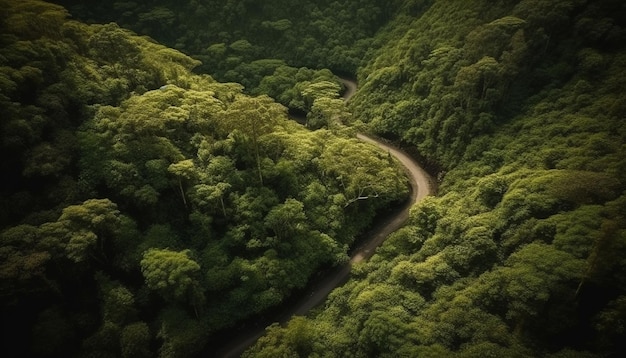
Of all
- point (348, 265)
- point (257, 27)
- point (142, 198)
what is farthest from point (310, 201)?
point (257, 27)

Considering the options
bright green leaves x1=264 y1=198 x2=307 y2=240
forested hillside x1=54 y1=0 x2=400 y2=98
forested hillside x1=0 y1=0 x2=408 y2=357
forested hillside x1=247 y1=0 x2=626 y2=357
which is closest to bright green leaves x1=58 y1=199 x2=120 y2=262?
forested hillside x1=0 y1=0 x2=408 y2=357

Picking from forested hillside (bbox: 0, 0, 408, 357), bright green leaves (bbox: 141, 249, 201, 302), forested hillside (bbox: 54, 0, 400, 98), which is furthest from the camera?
forested hillside (bbox: 54, 0, 400, 98)

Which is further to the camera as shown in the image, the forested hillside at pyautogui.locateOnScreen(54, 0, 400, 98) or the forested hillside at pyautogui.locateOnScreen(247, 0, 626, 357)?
the forested hillside at pyautogui.locateOnScreen(54, 0, 400, 98)

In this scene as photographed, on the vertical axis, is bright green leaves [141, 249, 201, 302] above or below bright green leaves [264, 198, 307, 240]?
below

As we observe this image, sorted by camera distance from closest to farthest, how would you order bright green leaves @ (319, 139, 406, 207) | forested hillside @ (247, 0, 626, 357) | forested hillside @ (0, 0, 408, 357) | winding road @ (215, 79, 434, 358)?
forested hillside @ (247, 0, 626, 357), forested hillside @ (0, 0, 408, 357), winding road @ (215, 79, 434, 358), bright green leaves @ (319, 139, 406, 207)

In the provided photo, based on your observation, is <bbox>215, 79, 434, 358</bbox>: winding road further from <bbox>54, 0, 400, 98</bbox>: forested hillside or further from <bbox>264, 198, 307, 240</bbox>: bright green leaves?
<bbox>54, 0, 400, 98</bbox>: forested hillside

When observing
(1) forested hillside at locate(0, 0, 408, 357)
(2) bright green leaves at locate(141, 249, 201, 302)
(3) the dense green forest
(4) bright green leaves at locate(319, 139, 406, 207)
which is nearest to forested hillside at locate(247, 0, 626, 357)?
(3) the dense green forest

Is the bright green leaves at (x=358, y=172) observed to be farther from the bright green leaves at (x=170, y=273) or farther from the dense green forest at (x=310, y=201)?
the bright green leaves at (x=170, y=273)

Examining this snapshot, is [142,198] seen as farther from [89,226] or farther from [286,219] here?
[286,219]
